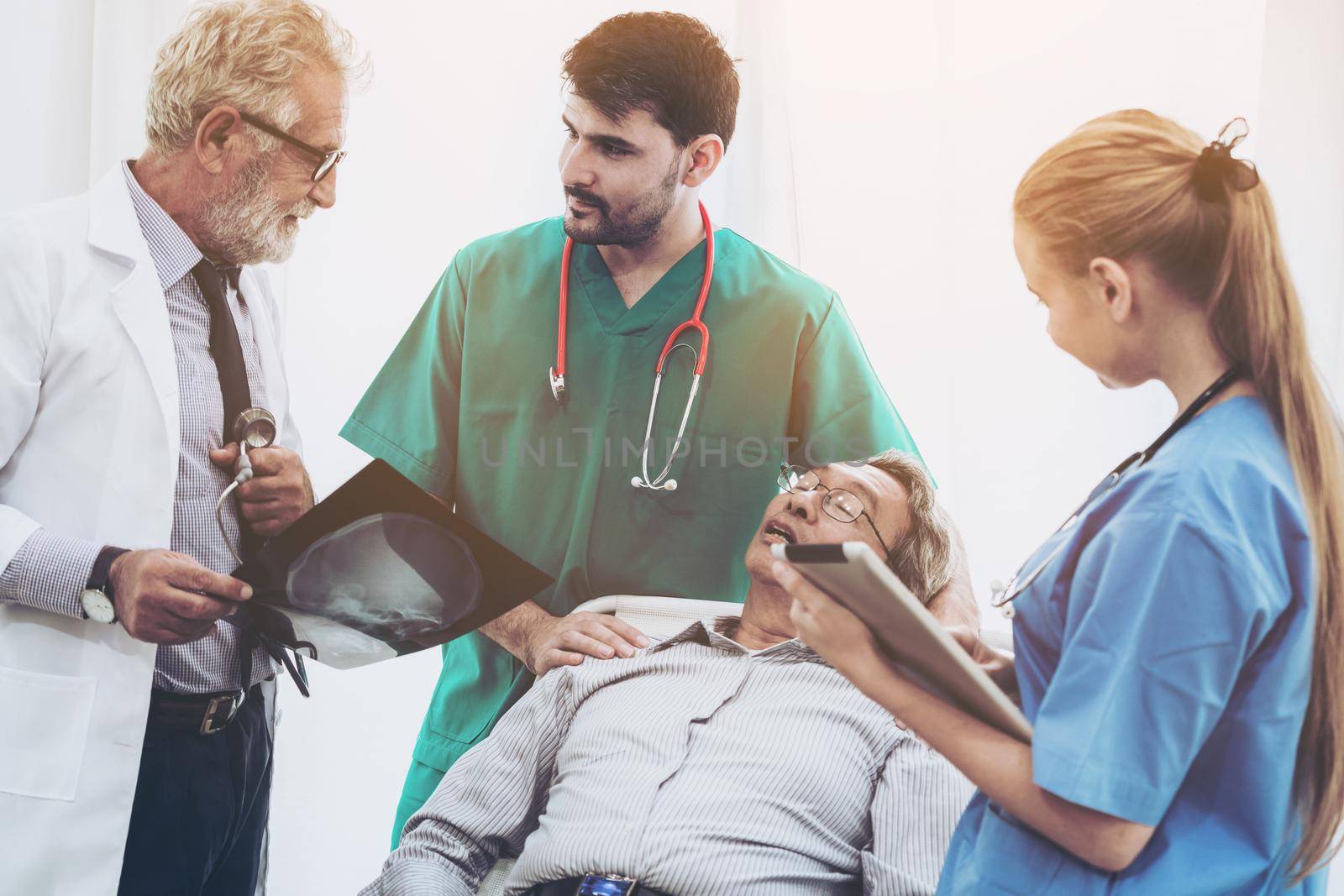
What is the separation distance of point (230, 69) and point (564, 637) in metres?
0.97

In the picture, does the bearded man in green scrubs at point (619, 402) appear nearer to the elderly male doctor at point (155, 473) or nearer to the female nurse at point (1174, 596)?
the elderly male doctor at point (155, 473)

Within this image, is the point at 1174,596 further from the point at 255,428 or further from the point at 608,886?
the point at 255,428

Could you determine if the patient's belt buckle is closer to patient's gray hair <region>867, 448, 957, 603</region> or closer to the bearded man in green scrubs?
the bearded man in green scrubs

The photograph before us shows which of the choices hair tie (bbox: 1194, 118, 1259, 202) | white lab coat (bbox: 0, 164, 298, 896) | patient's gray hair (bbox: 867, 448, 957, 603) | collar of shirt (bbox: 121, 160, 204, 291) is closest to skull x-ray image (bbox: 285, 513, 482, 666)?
white lab coat (bbox: 0, 164, 298, 896)

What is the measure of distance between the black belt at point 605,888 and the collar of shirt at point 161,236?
3.27 feet

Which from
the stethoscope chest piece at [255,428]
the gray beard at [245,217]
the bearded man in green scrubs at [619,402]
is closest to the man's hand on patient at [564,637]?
the bearded man in green scrubs at [619,402]

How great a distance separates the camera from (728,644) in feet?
5.53

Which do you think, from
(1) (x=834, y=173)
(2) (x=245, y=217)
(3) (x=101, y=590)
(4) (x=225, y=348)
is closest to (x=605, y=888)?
(3) (x=101, y=590)

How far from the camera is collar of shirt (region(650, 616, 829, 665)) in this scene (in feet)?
5.48

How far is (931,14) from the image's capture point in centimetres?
220

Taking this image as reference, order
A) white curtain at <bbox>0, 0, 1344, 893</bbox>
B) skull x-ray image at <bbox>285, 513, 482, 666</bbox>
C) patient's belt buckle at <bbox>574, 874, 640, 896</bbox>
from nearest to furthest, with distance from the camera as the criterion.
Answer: patient's belt buckle at <bbox>574, 874, 640, 896</bbox>
skull x-ray image at <bbox>285, 513, 482, 666</bbox>
white curtain at <bbox>0, 0, 1344, 893</bbox>

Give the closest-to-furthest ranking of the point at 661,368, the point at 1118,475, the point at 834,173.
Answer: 1. the point at 1118,475
2. the point at 661,368
3. the point at 834,173

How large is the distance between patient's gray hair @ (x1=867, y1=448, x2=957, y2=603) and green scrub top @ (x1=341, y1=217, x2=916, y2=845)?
0.51 feet

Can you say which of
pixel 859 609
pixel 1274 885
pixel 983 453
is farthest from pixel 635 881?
pixel 983 453
